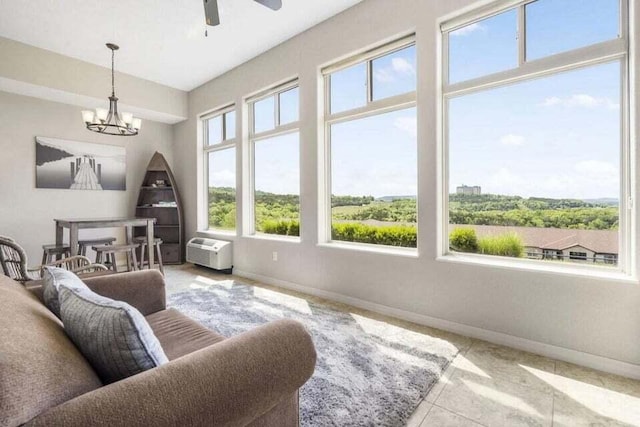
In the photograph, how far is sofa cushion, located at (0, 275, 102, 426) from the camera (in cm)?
61

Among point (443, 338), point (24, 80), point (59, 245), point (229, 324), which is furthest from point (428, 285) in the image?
point (24, 80)

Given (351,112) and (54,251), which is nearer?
(351,112)

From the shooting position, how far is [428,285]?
2795 mm

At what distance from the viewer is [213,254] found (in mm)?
4691

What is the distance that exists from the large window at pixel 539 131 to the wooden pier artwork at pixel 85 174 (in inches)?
208

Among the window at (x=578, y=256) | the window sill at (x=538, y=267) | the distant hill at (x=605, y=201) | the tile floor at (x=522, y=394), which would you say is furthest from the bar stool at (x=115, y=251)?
the distant hill at (x=605, y=201)

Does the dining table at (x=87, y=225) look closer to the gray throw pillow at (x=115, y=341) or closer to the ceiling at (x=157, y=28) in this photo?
the ceiling at (x=157, y=28)

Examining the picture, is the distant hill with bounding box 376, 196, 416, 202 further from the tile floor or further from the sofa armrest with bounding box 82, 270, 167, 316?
the sofa armrest with bounding box 82, 270, 167, 316

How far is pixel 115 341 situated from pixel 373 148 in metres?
2.97

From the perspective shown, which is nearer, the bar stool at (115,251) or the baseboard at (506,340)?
the baseboard at (506,340)

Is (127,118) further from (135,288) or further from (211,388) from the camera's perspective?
(211,388)

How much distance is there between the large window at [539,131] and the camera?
2148 millimetres

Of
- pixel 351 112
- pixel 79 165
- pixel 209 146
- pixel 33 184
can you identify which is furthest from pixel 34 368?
pixel 79 165

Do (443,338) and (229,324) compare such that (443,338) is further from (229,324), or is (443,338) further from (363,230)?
(229,324)
